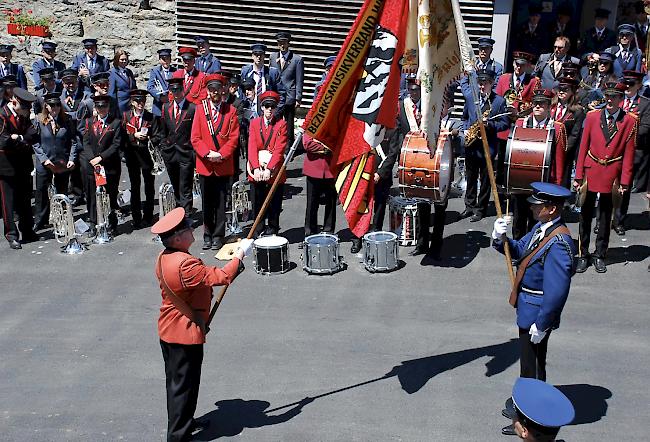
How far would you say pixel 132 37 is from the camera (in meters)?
18.2

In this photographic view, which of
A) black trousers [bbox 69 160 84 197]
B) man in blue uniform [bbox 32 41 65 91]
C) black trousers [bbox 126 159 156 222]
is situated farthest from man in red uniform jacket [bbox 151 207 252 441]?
man in blue uniform [bbox 32 41 65 91]

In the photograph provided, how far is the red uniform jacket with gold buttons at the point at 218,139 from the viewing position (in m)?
11.8

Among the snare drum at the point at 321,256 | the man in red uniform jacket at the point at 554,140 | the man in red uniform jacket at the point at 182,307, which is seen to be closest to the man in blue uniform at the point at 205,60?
the snare drum at the point at 321,256

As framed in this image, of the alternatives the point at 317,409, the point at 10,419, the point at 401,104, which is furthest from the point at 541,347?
the point at 401,104

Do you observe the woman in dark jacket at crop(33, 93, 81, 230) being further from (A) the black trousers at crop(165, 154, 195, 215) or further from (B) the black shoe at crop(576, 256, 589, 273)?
(B) the black shoe at crop(576, 256, 589, 273)

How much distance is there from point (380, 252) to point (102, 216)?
4211 mm

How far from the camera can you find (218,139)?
11844mm

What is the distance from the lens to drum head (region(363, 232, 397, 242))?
10.8 metres

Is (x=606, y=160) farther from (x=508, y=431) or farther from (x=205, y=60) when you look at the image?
(x=205, y=60)

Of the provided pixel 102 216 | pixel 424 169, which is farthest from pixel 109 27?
pixel 424 169

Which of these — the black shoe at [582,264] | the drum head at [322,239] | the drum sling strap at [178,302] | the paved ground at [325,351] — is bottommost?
the paved ground at [325,351]

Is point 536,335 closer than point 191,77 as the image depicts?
Yes

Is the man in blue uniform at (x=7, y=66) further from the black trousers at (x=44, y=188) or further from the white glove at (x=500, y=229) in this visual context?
the white glove at (x=500, y=229)

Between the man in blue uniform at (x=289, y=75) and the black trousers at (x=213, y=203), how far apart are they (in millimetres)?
3313
